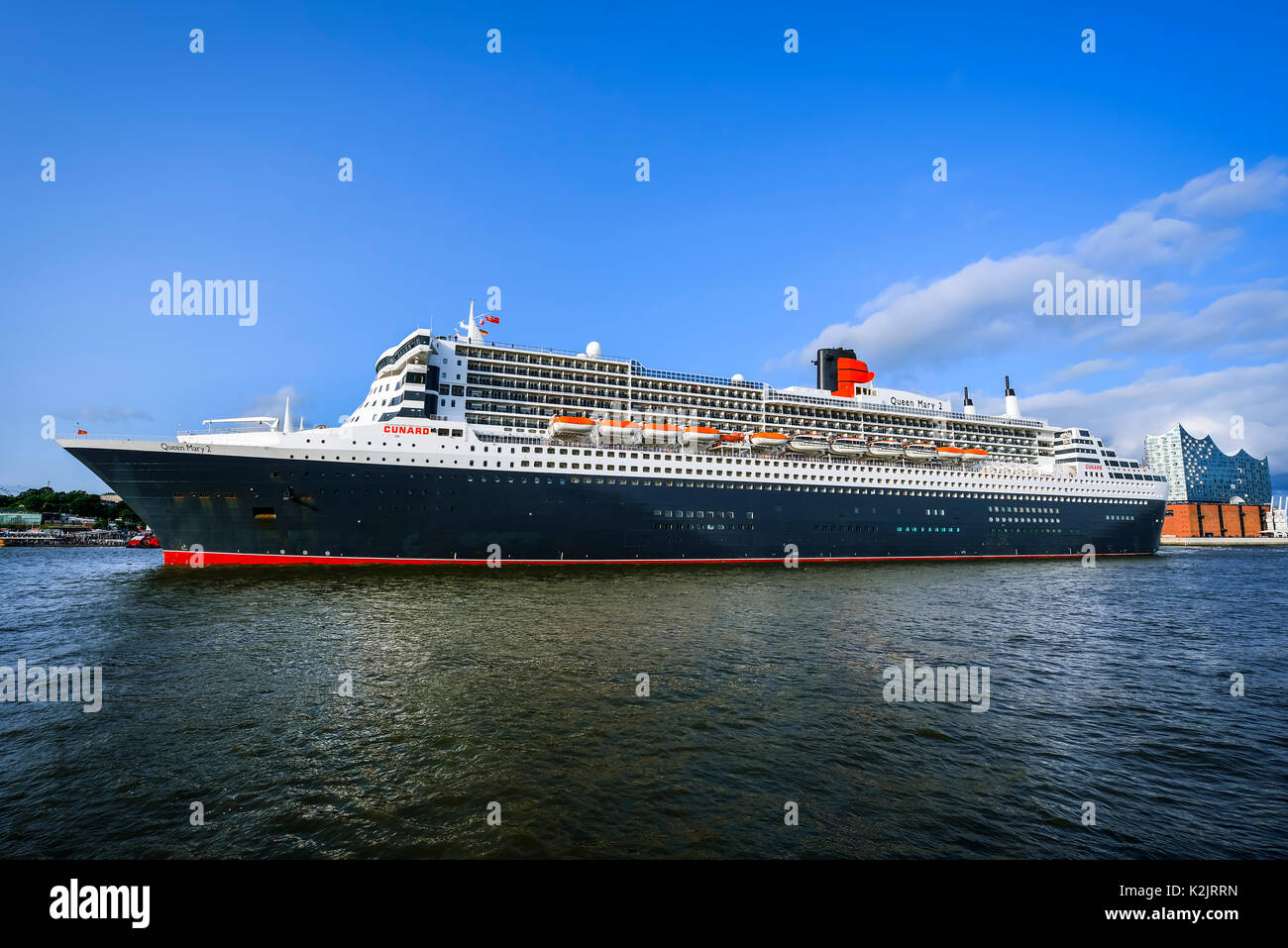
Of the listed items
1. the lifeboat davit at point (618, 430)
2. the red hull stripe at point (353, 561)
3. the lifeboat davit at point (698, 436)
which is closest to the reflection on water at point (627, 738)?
the red hull stripe at point (353, 561)

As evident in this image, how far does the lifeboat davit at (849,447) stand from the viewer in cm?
4366

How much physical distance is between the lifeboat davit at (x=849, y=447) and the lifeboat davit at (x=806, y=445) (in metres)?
1.07

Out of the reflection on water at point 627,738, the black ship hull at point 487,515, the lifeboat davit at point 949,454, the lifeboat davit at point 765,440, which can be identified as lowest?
the reflection on water at point 627,738

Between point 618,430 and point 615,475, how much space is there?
330cm

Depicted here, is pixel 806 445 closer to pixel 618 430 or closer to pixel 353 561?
pixel 618 430

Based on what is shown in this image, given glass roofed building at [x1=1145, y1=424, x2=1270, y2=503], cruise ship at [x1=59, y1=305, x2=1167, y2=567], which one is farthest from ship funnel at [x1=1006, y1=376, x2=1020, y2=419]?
glass roofed building at [x1=1145, y1=424, x2=1270, y2=503]

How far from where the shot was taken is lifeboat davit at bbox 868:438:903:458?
1758 inches

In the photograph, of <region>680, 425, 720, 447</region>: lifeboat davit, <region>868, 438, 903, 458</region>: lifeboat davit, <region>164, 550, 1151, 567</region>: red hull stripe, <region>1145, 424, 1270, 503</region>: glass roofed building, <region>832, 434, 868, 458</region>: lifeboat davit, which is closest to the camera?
<region>164, 550, 1151, 567</region>: red hull stripe

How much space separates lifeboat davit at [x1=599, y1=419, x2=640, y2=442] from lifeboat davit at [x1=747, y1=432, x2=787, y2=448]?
9.57 m

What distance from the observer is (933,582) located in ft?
103

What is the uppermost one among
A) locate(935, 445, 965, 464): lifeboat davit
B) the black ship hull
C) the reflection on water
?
locate(935, 445, 965, 464): lifeboat davit

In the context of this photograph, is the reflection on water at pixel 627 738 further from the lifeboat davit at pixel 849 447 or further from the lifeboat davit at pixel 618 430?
the lifeboat davit at pixel 849 447

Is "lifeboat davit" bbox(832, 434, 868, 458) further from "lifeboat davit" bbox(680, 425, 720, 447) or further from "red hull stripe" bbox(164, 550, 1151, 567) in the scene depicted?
"red hull stripe" bbox(164, 550, 1151, 567)
